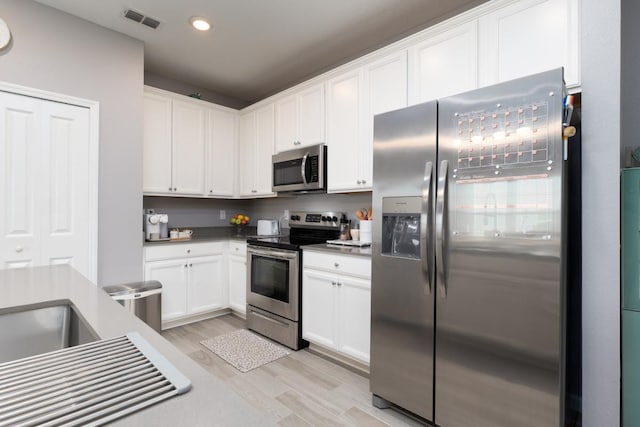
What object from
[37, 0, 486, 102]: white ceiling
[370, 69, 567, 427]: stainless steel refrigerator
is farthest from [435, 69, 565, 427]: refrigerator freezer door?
[37, 0, 486, 102]: white ceiling

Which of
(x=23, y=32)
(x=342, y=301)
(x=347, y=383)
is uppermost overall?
(x=23, y=32)

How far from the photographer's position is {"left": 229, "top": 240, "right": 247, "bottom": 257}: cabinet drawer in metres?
3.49

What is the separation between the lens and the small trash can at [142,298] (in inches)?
108

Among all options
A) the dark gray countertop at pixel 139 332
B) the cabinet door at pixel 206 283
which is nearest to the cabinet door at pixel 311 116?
the cabinet door at pixel 206 283

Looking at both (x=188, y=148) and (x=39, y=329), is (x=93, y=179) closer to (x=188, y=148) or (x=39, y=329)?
(x=188, y=148)

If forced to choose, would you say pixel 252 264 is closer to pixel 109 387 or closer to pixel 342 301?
pixel 342 301

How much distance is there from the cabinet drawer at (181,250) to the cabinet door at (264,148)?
0.77 m

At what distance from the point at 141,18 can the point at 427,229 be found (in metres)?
2.77

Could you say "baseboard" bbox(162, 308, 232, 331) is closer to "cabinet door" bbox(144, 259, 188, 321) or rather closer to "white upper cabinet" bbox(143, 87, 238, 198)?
"cabinet door" bbox(144, 259, 188, 321)

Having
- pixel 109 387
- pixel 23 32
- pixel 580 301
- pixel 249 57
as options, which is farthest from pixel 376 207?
pixel 23 32

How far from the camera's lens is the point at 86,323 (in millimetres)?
916

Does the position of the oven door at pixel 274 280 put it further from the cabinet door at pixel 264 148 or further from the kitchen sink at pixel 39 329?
the kitchen sink at pixel 39 329

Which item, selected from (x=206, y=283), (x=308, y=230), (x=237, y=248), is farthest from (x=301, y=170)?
(x=206, y=283)

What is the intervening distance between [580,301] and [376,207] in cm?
121
